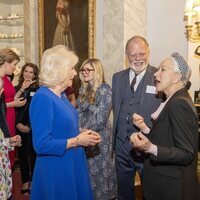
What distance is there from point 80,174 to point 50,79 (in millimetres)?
726

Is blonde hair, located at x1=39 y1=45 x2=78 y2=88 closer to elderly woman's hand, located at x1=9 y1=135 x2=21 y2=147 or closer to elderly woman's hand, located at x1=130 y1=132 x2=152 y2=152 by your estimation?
elderly woman's hand, located at x1=130 y1=132 x2=152 y2=152

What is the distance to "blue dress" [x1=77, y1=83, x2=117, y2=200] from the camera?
10.4ft

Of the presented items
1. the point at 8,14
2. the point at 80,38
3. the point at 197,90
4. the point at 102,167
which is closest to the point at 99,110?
the point at 102,167

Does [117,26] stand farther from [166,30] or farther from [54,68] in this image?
[54,68]

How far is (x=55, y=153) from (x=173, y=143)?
0.79m

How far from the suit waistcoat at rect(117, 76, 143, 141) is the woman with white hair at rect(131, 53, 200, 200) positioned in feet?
2.71

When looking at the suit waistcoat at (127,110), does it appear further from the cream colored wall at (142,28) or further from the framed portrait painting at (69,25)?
the framed portrait painting at (69,25)

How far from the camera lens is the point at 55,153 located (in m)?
2.11

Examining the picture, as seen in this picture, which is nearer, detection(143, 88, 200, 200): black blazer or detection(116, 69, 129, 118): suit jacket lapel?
detection(143, 88, 200, 200): black blazer

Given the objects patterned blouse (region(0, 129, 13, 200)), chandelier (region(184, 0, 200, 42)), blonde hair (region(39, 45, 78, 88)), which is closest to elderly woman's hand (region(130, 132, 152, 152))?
blonde hair (region(39, 45, 78, 88))

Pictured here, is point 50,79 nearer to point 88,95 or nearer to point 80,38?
point 88,95

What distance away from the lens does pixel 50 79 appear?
84.4 inches

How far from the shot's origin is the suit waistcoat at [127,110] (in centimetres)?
309

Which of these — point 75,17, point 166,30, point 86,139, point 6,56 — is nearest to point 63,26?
point 75,17
